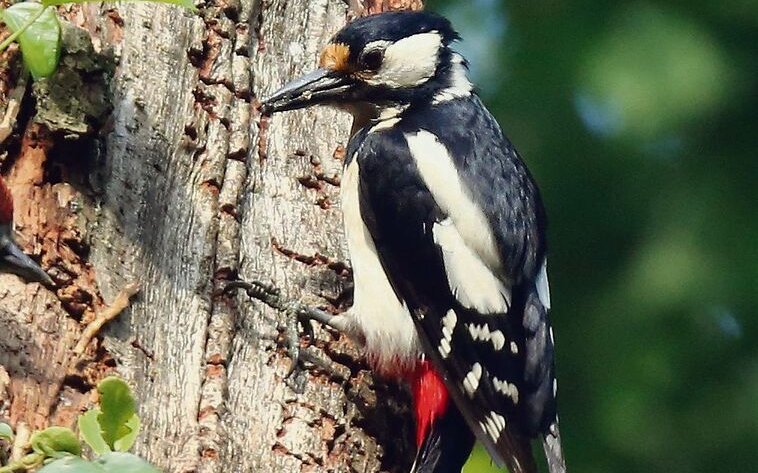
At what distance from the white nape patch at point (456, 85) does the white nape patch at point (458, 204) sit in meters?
0.29

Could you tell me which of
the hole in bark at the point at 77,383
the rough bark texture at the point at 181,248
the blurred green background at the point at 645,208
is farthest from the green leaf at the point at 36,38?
the blurred green background at the point at 645,208

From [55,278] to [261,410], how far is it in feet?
1.44

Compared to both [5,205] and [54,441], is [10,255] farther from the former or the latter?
[54,441]

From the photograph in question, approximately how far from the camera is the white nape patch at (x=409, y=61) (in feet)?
10.3

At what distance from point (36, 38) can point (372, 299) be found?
36.6 inches

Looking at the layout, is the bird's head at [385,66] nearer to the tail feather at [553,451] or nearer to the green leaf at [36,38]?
the green leaf at [36,38]

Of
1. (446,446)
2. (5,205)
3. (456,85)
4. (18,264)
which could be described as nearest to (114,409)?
(18,264)

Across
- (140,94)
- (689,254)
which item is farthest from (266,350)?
(689,254)

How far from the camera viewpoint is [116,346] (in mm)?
2361

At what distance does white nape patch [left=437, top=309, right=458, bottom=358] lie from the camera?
111 inches

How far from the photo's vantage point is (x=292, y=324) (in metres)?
2.56

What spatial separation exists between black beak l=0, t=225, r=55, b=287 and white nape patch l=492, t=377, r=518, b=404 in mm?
945

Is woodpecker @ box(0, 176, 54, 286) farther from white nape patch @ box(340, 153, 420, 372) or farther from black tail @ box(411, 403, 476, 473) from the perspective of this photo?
black tail @ box(411, 403, 476, 473)

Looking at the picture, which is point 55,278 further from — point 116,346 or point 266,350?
point 266,350
